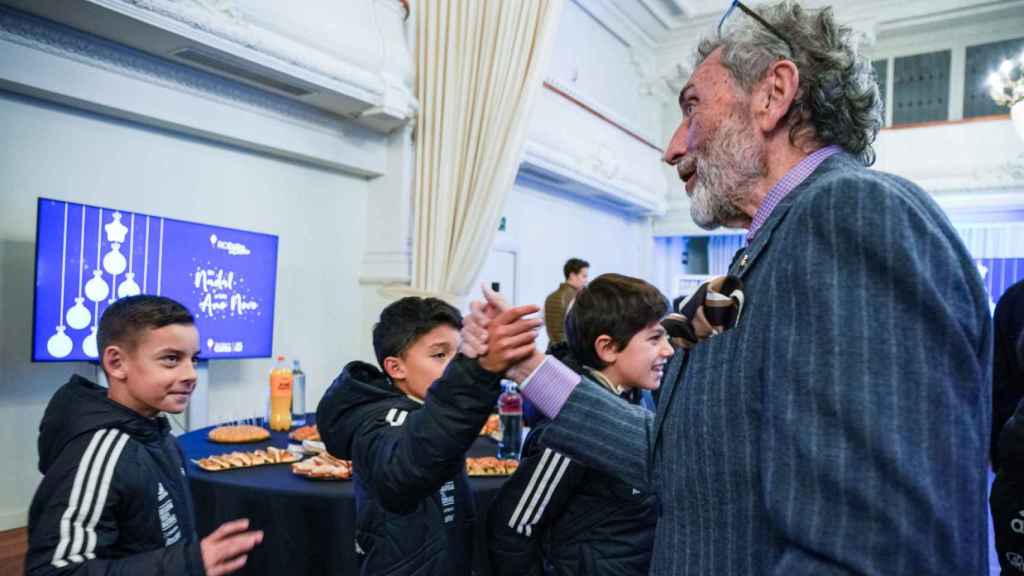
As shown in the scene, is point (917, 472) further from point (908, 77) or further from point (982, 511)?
point (908, 77)

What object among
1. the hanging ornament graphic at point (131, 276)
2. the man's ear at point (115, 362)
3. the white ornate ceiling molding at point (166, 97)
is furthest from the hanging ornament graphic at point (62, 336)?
the man's ear at point (115, 362)

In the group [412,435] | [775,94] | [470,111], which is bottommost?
[412,435]

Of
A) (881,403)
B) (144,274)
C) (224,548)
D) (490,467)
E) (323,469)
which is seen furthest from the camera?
(144,274)

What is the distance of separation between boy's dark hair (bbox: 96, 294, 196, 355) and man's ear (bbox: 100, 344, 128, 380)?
2cm

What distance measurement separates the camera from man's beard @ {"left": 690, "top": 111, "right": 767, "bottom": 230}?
897mm

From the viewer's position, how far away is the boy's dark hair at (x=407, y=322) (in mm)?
1658

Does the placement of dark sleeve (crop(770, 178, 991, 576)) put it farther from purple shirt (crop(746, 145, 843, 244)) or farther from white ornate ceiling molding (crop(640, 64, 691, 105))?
white ornate ceiling molding (crop(640, 64, 691, 105))

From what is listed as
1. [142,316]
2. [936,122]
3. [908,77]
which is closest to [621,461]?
[142,316]

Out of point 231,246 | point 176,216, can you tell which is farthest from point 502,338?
Result: point 176,216

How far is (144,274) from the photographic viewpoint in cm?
369

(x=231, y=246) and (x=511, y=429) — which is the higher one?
(x=231, y=246)

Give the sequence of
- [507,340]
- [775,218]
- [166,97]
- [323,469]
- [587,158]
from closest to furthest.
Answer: [775,218] < [507,340] < [323,469] < [166,97] < [587,158]

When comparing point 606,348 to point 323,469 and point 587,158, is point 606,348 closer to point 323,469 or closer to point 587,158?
point 323,469

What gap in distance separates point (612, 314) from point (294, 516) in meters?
1.10
